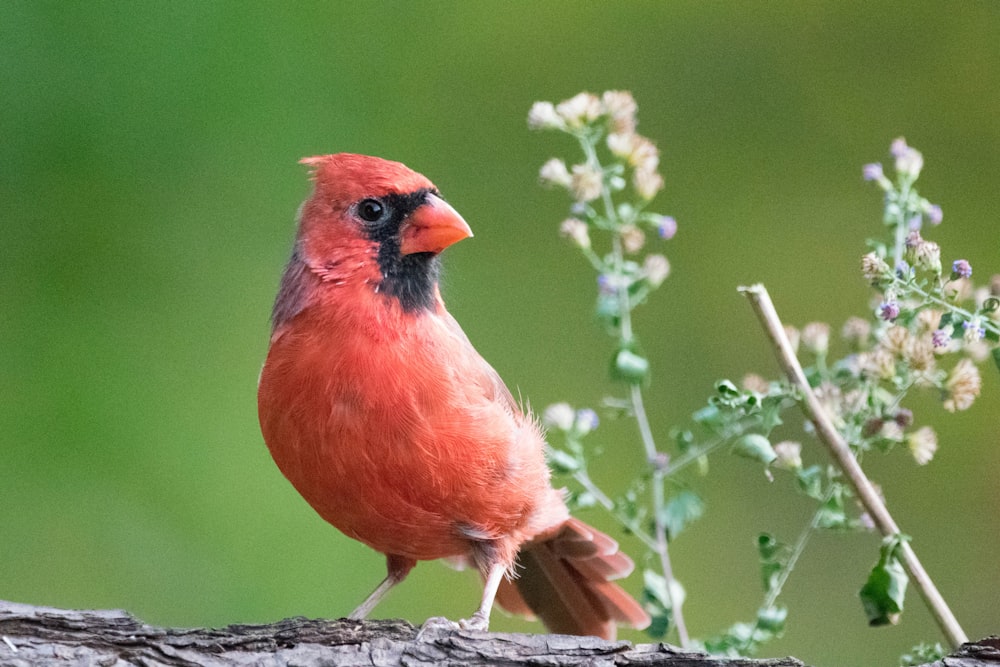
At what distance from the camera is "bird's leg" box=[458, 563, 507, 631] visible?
249 centimetres

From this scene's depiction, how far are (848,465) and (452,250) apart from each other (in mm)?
1558

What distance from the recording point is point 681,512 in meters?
2.21

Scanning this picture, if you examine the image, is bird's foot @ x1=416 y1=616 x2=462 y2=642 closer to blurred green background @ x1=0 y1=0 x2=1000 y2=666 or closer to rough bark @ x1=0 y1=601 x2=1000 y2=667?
rough bark @ x1=0 y1=601 x2=1000 y2=667

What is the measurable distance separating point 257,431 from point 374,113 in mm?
954

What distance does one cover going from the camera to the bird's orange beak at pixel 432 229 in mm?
2479

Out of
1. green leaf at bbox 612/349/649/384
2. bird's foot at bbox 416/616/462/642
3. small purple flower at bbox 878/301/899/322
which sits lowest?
bird's foot at bbox 416/616/462/642

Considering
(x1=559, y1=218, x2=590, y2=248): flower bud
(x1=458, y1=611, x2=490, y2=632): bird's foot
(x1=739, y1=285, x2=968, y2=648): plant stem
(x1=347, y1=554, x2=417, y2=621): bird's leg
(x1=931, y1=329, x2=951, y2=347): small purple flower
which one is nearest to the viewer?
(x1=931, y1=329, x2=951, y2=347): small purple flower

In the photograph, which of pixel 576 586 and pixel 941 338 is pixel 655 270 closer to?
pixel 941 338

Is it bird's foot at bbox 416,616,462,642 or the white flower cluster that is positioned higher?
the white flower cluster

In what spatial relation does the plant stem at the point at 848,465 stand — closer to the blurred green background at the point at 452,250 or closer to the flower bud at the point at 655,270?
the flower bud at the point at 655,270

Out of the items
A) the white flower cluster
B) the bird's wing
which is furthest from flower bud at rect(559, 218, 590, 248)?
the bird's wing

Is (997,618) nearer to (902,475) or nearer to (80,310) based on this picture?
(902,475)

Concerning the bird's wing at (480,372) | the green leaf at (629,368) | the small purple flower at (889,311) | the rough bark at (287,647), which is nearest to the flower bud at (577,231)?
the green leaf at (629,368)

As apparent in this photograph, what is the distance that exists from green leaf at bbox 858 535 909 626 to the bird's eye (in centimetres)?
111
